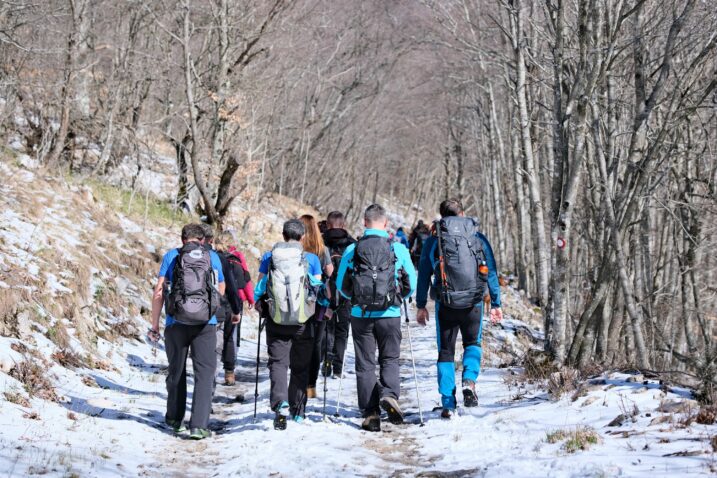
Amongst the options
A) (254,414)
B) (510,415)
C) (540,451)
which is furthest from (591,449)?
(254,414)

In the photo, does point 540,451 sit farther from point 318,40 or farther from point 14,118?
point 318,40

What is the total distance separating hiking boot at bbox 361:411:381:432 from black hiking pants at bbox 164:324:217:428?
143 centimetres

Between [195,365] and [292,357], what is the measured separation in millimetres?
898

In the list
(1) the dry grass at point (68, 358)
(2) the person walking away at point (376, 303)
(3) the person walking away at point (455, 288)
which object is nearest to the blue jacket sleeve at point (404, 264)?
(2) the person walking away at point (376, 303)

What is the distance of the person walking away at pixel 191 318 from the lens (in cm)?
628

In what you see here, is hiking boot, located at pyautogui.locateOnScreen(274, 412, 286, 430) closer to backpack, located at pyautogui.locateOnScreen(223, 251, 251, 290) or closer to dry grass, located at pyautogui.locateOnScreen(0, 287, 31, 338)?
backpack, located at pyautogui.locateOnScreen(223, 251, 251, 290)

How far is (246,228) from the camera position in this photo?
67.3 feet

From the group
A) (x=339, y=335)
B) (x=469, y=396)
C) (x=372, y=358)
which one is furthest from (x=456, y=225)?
(x=339, y=335)

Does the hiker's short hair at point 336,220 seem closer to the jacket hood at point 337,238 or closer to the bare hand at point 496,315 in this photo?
the jacket hood at point 337,238

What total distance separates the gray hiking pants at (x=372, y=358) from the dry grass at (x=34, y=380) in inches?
115

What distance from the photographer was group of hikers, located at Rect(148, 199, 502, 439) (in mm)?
6406

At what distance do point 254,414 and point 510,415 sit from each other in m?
2.49

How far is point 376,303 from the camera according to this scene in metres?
6.43

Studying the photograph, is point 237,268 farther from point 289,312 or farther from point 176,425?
point 176,425
